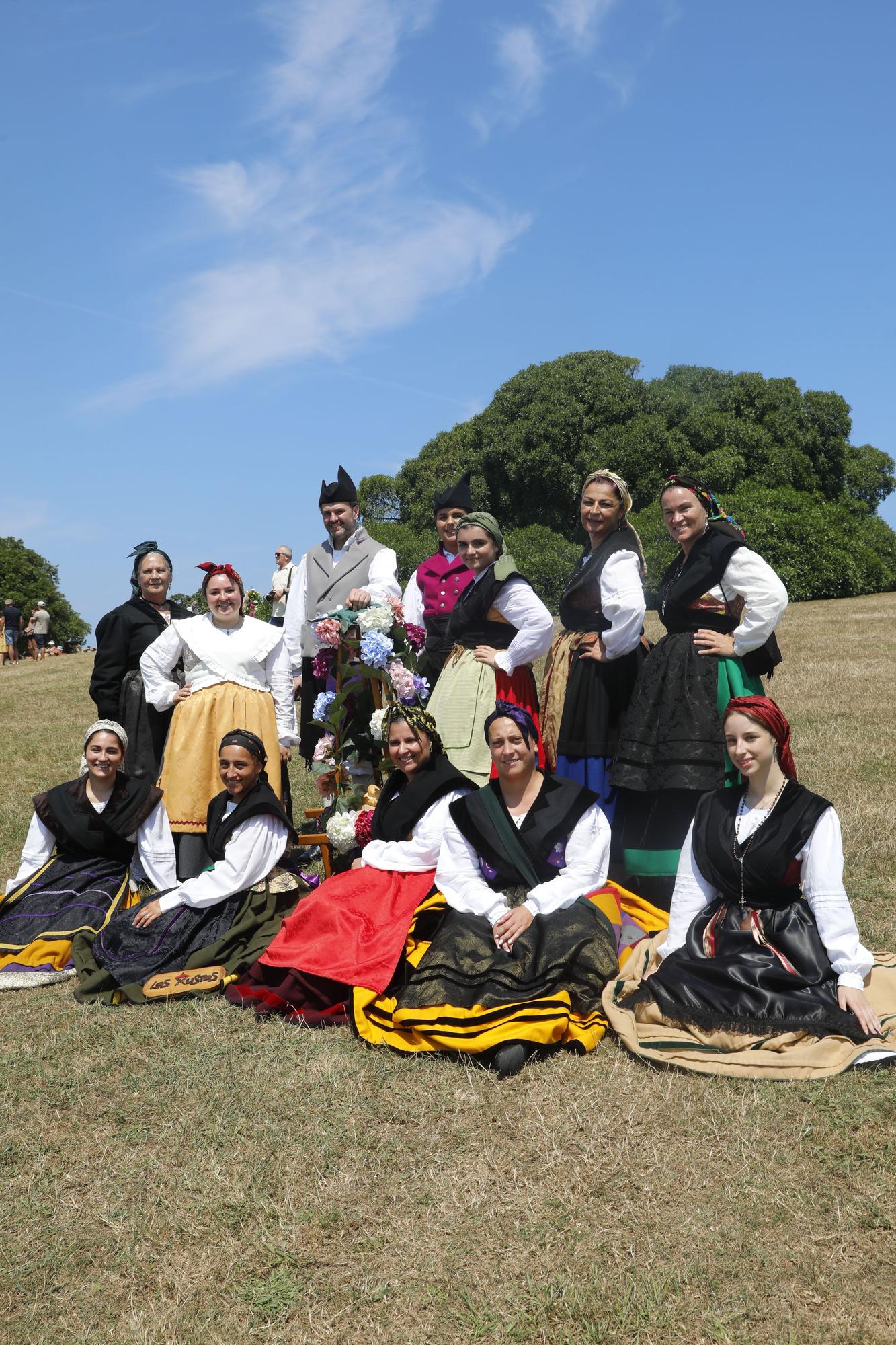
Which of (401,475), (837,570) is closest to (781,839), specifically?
(837,570)

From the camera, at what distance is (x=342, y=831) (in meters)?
5.34

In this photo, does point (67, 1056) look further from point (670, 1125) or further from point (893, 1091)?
point (893, 1091)

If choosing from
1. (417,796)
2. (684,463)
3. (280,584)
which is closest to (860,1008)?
(417,796)

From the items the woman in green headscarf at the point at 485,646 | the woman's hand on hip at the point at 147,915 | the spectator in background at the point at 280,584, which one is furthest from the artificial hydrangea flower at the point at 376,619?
the spectator in background at the point at 280,584

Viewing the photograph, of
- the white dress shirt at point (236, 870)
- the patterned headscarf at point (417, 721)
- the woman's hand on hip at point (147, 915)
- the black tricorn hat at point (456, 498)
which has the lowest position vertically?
the woman's hand on hip at point (147, 915)

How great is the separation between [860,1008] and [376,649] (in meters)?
2.73

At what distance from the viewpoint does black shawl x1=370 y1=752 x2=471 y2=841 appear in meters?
4.61

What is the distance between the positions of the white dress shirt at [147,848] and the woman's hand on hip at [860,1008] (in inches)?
123

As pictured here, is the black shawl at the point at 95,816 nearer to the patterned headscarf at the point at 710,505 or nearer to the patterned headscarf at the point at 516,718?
the patterned headscarf at the point at 516,718

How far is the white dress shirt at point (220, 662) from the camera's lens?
18.5ft

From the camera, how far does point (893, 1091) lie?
324 cm

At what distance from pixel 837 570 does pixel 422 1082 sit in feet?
61.5

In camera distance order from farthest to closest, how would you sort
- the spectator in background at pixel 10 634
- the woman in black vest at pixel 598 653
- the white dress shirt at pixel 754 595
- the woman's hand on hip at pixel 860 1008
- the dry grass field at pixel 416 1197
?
the spectator in background at pixel 10 634 → the woman in black vest at pixel 598 653 → the white dress shirt at pixel 754 595 → the woman's hand on hip at pixel 860 1008 → the dry grass field at pixel 416 1197

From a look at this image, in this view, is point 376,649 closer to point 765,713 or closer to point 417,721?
point 417,721
